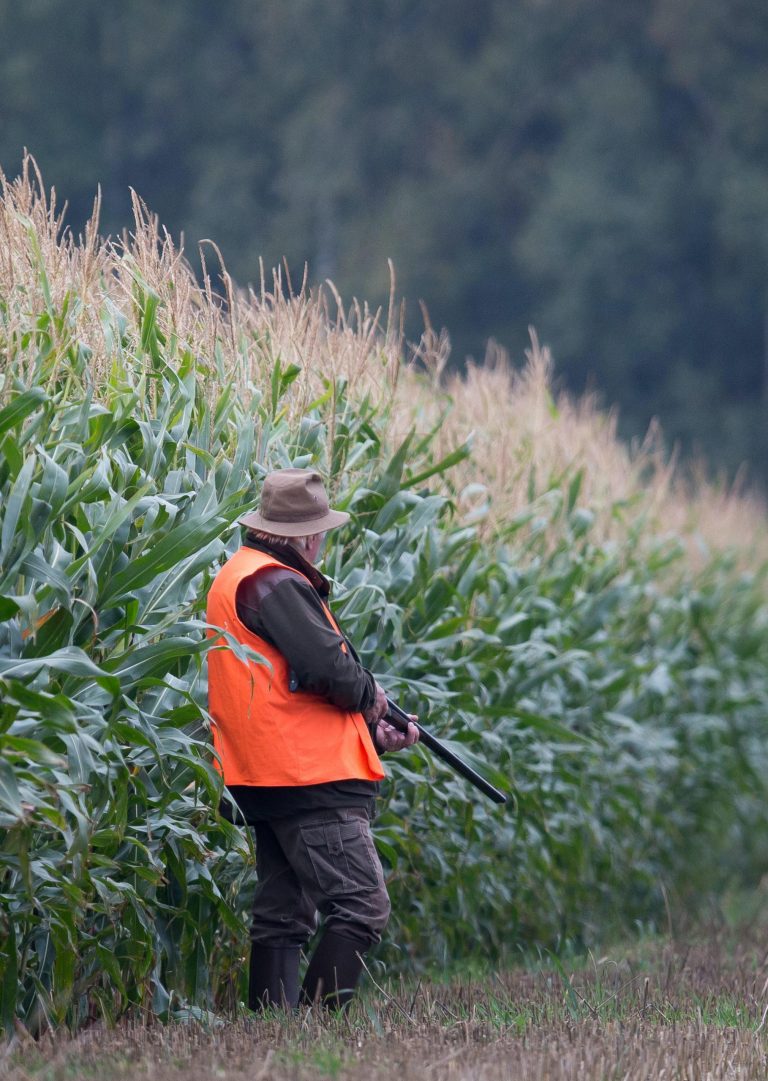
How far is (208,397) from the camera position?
18.5 feet

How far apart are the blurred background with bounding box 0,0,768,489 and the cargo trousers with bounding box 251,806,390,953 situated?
27.9 metres

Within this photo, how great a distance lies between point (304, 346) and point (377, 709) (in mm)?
1995

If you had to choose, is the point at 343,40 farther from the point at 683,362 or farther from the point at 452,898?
the point at 452,898

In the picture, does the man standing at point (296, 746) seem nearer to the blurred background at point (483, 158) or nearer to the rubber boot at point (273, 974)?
the rubber boot at point (273, 974)

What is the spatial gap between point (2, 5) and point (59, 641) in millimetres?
31127

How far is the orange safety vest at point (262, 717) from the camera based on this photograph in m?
4.73

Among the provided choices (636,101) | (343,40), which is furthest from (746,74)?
(343,40)

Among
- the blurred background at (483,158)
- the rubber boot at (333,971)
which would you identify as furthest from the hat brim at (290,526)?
the blurred background at (483,158)

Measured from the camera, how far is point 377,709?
4.96 m

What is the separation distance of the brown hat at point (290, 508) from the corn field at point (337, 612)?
0.10m

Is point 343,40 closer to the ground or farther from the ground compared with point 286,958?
farther from the ground

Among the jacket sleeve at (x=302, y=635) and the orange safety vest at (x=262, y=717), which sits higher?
the jacket sleeve at (x=302, y=635)

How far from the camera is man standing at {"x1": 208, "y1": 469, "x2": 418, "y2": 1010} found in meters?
4.72

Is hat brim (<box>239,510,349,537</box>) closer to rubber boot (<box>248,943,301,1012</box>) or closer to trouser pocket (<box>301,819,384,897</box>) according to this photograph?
trouser pocket (<box>301,819,384,897</box>)
